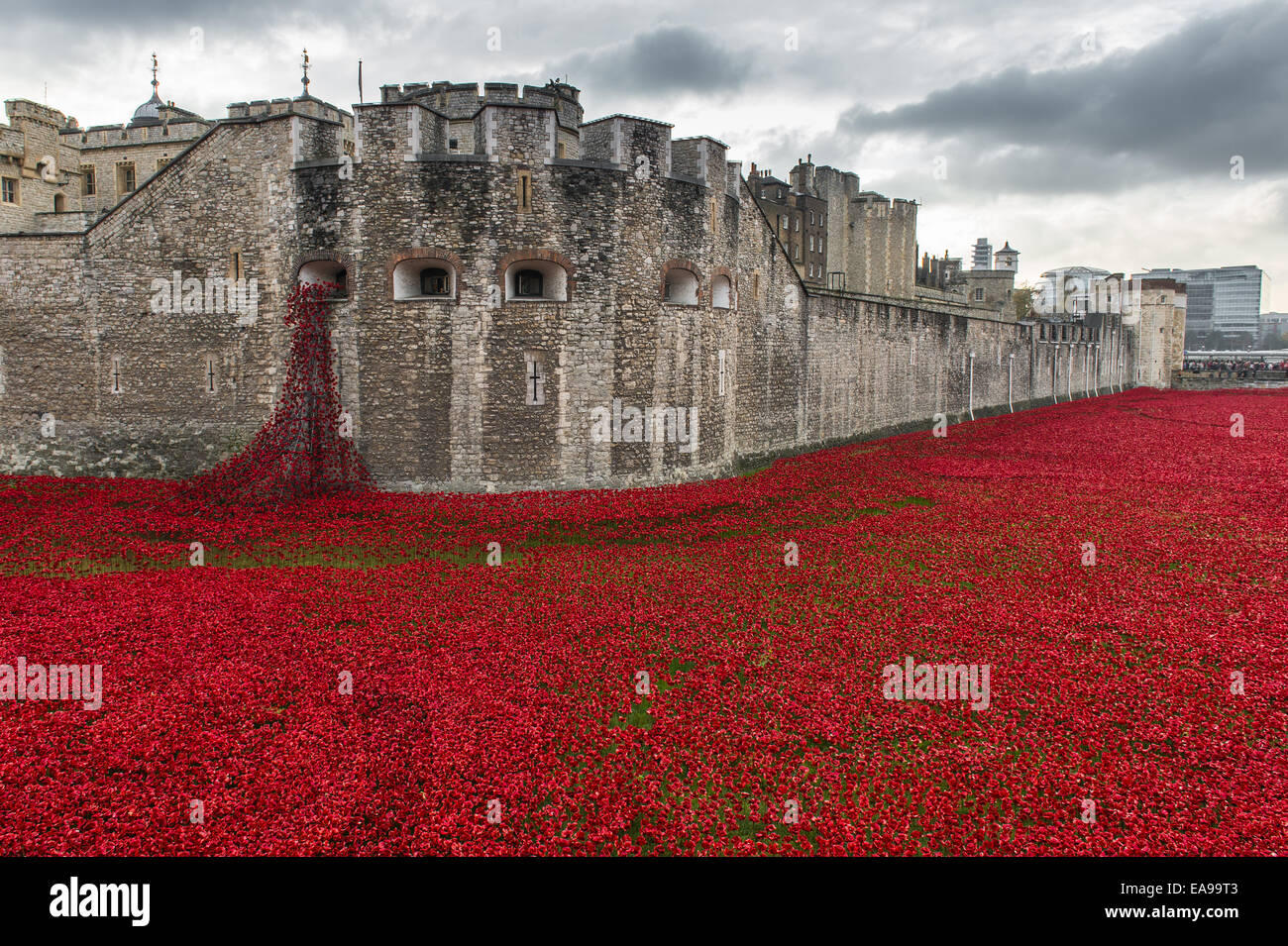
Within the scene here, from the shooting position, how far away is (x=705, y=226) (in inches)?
811

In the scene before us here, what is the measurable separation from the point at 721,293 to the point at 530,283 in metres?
5.84

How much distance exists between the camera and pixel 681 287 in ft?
68.5

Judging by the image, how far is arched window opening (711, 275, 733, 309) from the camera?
851 inches

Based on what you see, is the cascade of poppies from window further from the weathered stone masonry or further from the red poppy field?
the red poppy field

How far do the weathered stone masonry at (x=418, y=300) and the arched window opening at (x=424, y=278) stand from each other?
95mm

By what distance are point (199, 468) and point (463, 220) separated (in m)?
9.90

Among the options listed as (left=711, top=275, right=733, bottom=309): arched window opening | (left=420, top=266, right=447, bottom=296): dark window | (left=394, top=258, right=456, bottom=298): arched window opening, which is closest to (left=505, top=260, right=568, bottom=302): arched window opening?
(left=394, top=258, right=456, bottom=298): arched window opening

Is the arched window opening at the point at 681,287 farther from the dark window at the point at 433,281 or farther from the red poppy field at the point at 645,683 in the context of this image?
the red poppy field at the point at 645,683

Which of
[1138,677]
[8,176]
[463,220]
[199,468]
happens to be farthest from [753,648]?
[8,176]

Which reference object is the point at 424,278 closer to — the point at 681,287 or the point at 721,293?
the point at 681,287

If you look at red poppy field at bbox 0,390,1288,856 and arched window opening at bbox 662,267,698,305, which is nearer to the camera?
red poppy field at bbox 0,390,1288,856

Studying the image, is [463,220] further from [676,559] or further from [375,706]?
[375,706]

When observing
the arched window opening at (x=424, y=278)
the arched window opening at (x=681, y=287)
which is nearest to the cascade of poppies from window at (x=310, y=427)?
the arched window opening at (x=424, y=278)

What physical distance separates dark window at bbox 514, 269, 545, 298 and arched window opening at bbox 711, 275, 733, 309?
5037mm
